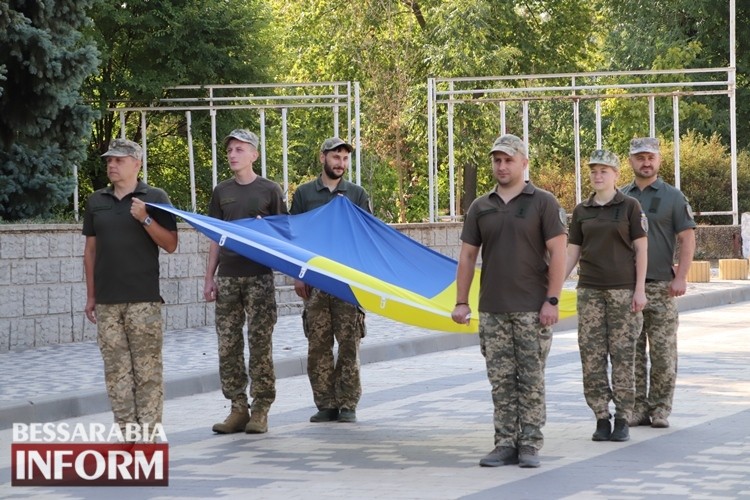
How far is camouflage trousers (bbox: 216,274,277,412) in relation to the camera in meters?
11.2

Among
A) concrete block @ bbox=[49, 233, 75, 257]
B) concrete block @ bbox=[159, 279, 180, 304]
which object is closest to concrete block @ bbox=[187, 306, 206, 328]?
concrete block @ bbox=[159, 279, 180, 304]

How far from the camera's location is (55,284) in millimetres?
17578

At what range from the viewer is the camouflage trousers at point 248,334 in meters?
11.2

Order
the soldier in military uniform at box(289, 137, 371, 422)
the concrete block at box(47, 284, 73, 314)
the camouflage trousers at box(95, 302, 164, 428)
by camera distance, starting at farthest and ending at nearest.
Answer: the concrete block at box(47, 284, 73, 314)
the soldier in military uniform at box(289, 137, 371, 422)
the camouflage trousers at box(95, 302, 164, 428)

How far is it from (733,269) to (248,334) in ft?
62.9

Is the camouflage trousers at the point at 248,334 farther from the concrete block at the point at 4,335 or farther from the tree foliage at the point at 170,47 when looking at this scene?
the tree foliage at the point at 170,47

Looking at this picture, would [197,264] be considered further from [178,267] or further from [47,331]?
[47,331]

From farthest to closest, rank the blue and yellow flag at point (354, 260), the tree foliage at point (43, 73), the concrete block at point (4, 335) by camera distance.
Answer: the concrete block at point (4, 335) → the tree foliage at point (43, 73) → the blue and yellow flag at point (354, 260)

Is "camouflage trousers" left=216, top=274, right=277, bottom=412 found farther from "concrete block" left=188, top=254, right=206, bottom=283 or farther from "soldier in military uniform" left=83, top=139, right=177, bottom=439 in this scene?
"concrete block" left=188, top=254, right=206, bottom=283

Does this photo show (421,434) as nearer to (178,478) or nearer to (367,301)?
(367,301)

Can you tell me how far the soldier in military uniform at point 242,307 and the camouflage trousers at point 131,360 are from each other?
1279 mm

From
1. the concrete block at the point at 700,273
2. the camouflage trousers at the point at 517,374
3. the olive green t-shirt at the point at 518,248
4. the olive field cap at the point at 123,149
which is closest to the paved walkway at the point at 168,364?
the olive field cap at the point at 123,149

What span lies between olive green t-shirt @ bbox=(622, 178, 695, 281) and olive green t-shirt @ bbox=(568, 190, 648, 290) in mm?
473

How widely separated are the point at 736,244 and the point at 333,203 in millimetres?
21799
